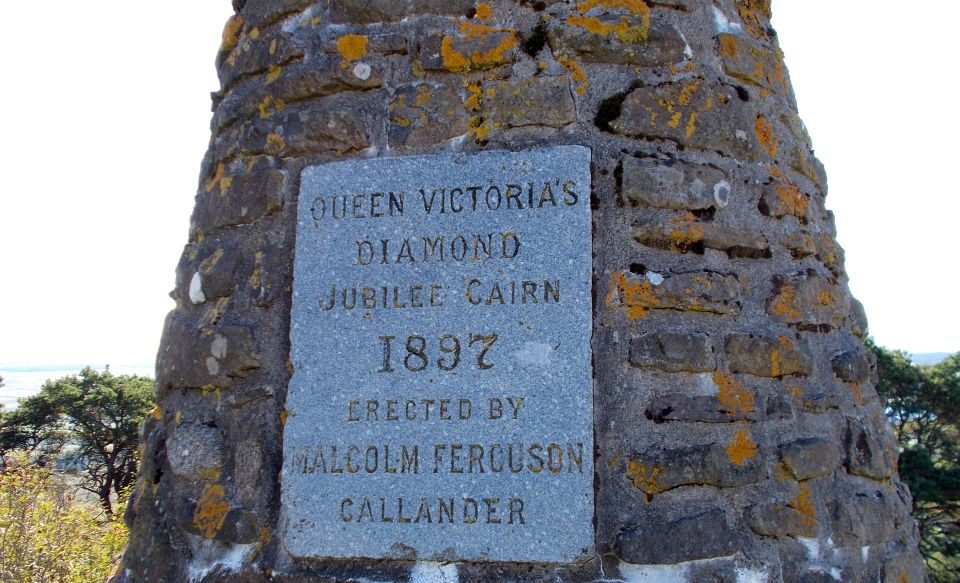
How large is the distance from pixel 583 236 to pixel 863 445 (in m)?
1.12

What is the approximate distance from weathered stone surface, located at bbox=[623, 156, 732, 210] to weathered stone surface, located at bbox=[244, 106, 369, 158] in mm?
810

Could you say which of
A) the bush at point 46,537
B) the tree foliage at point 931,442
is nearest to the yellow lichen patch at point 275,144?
the bush at point 46,537

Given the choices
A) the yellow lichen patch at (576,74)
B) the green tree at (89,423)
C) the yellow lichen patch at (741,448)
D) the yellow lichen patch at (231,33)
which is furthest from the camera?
the green tree at (89,423)

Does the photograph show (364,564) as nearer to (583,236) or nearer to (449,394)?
(449,394)

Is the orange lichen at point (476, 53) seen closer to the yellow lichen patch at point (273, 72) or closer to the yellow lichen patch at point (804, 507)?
the yellow lichen patch at point (273, 72)

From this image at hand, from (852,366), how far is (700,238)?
72cm

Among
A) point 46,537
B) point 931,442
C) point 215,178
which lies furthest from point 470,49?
point 931,442

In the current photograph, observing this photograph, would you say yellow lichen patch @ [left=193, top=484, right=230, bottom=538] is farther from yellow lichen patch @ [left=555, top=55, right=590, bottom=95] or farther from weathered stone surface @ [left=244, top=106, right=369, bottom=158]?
yellow lichen patch @ [left=555, top=55, right=590, bottom=95]

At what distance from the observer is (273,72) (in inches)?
99.7

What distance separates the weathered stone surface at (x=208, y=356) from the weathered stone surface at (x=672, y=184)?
1.21m

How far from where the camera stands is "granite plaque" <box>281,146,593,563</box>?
1.98 meters

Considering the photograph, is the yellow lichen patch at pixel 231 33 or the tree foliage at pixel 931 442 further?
the tree foliage at pixel 931 442

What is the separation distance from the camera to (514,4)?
7.72ft

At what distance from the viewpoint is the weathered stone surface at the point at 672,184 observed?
86.0 inches
